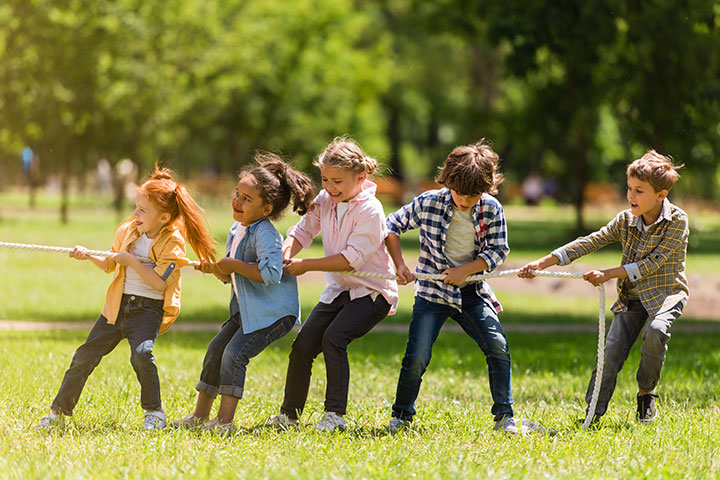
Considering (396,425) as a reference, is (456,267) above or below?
above

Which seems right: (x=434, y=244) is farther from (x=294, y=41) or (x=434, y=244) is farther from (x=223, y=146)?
(x=223, y=146)

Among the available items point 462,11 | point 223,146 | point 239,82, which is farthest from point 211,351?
point 223,146

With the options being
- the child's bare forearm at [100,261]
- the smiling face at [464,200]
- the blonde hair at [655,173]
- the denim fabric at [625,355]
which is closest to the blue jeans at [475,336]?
the smiling face at [464,200]

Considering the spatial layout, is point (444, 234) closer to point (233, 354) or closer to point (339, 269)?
point (339, 269)

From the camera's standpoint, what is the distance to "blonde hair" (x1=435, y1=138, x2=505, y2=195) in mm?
5922

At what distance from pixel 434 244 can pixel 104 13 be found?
2295 cm

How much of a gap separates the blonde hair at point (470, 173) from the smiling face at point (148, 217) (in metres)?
1.67

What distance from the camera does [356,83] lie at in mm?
46719

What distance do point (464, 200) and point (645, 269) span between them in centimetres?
117

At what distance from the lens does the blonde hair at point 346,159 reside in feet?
19.6

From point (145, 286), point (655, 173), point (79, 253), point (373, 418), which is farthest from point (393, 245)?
point (79, 253)

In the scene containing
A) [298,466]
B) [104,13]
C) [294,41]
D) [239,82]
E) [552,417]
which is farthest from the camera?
[294,41]

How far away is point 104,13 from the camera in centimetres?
2708

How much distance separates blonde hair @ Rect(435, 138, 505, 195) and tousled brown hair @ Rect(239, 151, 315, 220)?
2.66 ft
